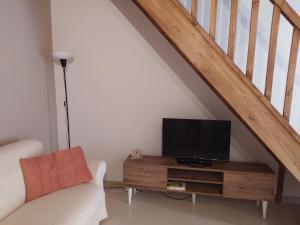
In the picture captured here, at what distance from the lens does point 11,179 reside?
1918mm

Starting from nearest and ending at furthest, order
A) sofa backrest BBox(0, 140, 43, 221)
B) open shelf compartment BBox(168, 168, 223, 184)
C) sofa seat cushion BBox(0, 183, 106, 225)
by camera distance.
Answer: sofa seat cushion BBox(0, 183, 106, 225) → sofa backrest BBox(0, 140, 43, 221) → open shelf compartment BBox(168, 168, 223, 184)

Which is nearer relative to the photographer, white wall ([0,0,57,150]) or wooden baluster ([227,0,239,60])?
wooden baluster ([227,0,239,60])

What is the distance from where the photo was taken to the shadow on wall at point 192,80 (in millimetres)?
2869

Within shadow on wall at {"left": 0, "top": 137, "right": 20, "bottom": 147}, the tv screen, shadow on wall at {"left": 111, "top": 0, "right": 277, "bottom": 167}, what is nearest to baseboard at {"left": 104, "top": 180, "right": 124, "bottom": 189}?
the tv screen

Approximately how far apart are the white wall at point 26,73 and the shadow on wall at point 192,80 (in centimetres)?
93

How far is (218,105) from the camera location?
2877mm

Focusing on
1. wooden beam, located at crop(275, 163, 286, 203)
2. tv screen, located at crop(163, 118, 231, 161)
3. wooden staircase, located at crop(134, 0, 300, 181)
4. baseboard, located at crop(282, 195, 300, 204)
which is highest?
wooden staircase, located at crop(134, 0, 300, 181)

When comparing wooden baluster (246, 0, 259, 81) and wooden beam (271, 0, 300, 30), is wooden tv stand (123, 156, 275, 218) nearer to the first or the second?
wooden baluster (246, 0, 259, 81)

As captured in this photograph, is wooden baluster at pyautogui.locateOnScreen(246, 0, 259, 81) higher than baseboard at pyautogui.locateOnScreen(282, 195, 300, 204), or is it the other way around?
wooden baluster at pyautogui.locateOnScreen(246, 0, 259, 81)

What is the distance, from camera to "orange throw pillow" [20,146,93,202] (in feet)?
6.77

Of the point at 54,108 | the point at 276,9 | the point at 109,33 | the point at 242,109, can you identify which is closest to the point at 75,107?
the point at 54,108

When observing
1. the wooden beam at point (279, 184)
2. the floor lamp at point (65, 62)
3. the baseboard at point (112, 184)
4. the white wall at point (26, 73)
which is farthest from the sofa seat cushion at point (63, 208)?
the wooden beam at point (279, 184)

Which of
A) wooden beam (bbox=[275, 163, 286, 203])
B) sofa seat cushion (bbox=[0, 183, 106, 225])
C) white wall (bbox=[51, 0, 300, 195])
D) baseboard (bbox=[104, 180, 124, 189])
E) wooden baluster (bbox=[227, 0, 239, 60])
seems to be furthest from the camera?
baseboard (bbox=[104, 180, 124, 189])

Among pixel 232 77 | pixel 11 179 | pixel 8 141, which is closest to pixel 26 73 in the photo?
pixel 8 141
